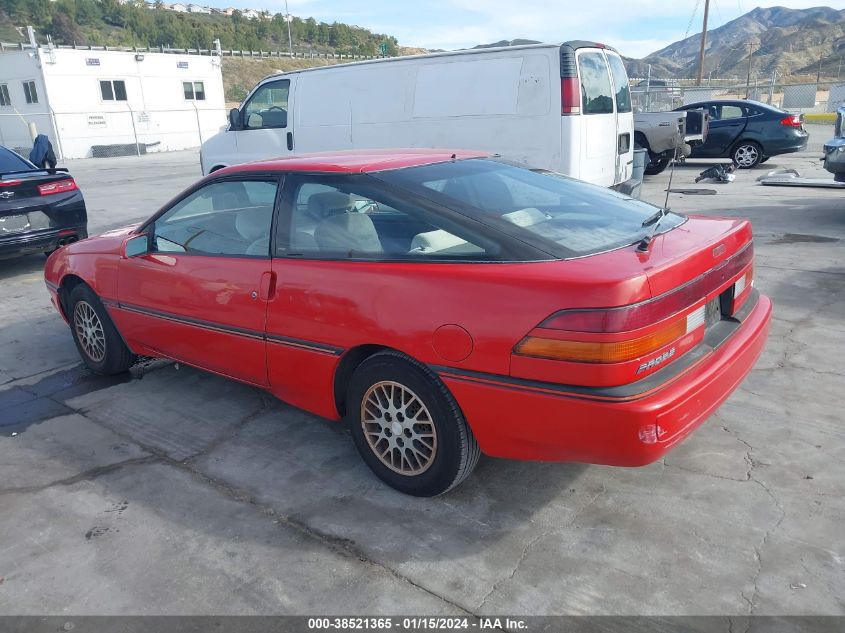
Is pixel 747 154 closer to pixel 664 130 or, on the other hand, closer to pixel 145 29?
pixel 664 130

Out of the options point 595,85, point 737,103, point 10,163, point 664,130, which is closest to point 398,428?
point 595,85

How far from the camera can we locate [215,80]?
35188mm

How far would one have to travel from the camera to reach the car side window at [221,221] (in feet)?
11.7

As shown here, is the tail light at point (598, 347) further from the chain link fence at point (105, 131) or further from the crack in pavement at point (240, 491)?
the chain link fence at point (105, 131)

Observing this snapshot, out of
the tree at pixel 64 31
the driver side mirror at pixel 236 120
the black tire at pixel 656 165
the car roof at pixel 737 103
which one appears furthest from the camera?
the tree at pixel 64 31

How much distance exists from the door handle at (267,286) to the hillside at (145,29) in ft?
283

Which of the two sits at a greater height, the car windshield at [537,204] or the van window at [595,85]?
the van window at [595,85]

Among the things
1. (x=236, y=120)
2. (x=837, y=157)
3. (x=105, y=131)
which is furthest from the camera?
(x=105, y=131)

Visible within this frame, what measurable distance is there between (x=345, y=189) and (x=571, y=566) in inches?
78.4

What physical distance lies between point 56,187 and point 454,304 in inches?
273

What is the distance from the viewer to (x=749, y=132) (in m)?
14.4

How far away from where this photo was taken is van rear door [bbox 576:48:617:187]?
7.54 m

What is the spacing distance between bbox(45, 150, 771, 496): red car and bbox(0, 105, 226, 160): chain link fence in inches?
1044

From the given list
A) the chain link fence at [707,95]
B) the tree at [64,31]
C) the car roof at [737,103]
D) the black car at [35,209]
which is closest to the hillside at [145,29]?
the tree at [64,31]
